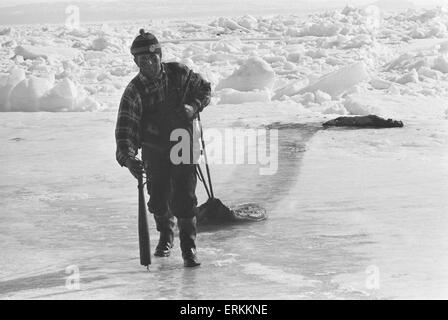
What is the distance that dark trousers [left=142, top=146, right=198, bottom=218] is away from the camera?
477 centimetres

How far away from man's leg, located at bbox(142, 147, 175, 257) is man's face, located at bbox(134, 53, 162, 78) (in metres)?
0.45

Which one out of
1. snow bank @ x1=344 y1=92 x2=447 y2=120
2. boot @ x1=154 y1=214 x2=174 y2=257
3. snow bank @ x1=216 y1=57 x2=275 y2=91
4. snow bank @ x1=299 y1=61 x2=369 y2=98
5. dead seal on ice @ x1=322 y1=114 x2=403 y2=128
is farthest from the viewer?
snow bank @ x1=216 y1=57 x2=275 y2=91

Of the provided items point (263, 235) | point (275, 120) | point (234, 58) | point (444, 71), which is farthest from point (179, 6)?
point (263, 235)

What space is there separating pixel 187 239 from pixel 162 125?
640 millimetres

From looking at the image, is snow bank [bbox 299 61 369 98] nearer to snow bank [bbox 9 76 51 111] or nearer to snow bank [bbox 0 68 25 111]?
snow bank [bbox 9 76 51 111]

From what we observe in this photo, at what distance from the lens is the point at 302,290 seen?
4352 millimetres

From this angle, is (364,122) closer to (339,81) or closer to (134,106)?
(339,81)

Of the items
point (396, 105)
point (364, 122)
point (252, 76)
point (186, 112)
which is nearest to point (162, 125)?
point (186, 112)

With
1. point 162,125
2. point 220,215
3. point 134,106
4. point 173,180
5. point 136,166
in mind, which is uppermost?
point 134,106

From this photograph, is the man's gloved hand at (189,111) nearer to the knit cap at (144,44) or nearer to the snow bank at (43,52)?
the knit cap at (144,44)

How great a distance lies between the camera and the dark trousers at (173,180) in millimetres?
4766

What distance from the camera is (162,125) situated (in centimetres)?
476

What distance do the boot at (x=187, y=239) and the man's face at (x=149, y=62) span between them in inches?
33.0

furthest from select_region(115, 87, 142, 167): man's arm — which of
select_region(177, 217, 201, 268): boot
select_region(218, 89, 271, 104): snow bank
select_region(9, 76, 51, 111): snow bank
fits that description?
select_region(9, 76, 51, 111): snow bank
